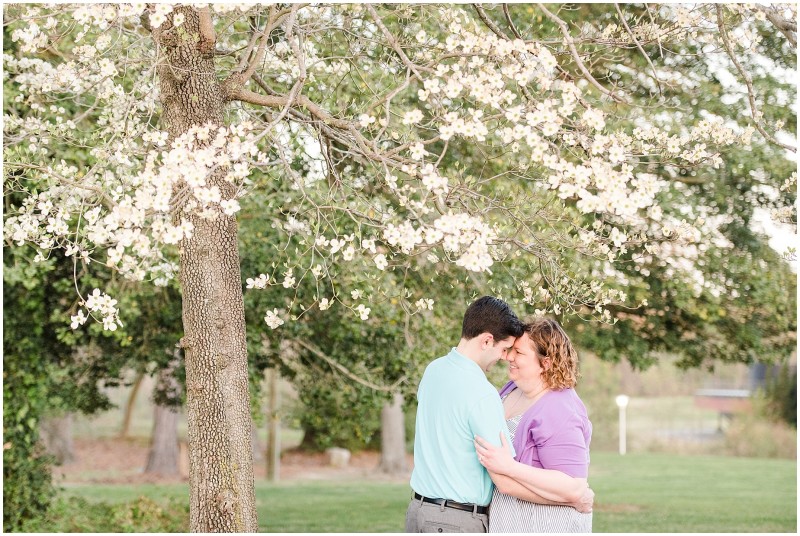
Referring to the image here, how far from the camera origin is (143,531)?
995 centimetres

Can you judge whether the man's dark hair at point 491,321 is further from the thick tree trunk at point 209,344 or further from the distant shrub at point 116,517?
the distant shrub at point 116,517

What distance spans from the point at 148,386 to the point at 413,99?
22273 mm

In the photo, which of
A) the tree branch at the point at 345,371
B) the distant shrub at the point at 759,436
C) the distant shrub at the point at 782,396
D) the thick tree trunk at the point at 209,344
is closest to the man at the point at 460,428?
the thick tree trunk at the point at 209,344

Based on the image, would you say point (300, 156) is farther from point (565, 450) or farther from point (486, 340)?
point (565, 450)

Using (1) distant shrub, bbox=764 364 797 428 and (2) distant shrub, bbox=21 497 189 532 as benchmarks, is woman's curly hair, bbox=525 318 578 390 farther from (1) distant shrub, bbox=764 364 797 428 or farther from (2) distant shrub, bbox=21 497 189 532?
(1) distant shrub, bbox=764 364 797 428

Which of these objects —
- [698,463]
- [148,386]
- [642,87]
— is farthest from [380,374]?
[148,386]

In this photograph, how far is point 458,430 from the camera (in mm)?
3316

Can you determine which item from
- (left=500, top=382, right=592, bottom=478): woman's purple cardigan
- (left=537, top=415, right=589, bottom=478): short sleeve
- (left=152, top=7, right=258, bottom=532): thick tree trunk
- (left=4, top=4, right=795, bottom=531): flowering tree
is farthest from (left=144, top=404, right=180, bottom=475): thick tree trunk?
(left=537, top=415, right=589, bottom=478): short sleeve

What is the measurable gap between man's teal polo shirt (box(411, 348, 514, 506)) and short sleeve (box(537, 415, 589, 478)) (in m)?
0.21

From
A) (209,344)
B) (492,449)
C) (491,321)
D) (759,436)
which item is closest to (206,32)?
(209,344)

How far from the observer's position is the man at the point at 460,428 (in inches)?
130

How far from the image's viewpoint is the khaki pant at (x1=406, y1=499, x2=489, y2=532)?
3324 millimetres

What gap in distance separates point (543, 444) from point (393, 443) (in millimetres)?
15813

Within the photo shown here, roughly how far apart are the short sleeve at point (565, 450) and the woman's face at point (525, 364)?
0.27 metres
